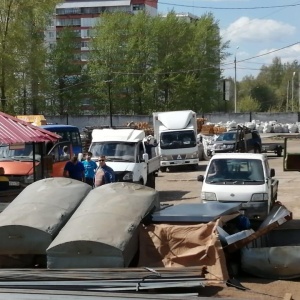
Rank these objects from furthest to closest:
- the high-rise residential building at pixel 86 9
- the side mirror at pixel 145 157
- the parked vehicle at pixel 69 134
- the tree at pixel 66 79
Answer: the high-rise residential building at pixel 86 9
the tree at pixel 66 79
the parked vehicle at pixel 69 134
the side mirror at pixel 145 157

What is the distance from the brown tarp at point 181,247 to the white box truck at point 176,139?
77.6 ft

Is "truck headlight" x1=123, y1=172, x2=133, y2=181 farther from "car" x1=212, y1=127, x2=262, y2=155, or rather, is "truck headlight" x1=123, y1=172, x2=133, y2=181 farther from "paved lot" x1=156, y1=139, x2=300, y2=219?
"car" x1=212, y1=127, x2=262, y2=155

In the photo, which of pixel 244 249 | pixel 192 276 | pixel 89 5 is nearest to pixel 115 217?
pixel 192 276

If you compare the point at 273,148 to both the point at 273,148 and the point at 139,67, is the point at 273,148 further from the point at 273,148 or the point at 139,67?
the point at 139,67

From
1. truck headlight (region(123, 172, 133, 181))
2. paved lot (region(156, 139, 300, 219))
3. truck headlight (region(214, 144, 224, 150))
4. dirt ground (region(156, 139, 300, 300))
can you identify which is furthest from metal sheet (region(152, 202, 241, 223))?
truck headlight (region(214, 144, 224, 150))

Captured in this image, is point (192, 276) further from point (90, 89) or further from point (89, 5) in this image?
point (89, 5)

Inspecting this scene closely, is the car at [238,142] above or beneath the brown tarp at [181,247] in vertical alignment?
beneath

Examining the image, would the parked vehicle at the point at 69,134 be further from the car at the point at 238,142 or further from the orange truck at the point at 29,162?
the car at the point at 238,142

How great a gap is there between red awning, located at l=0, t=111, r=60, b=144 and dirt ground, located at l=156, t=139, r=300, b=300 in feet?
21.1

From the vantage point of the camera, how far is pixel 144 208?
416 inches

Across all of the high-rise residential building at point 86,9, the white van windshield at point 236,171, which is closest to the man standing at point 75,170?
the white van windshield at point 236,171

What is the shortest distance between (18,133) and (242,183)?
521cm

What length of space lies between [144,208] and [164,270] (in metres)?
1.35

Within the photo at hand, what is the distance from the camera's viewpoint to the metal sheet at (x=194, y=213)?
34.9 ft
